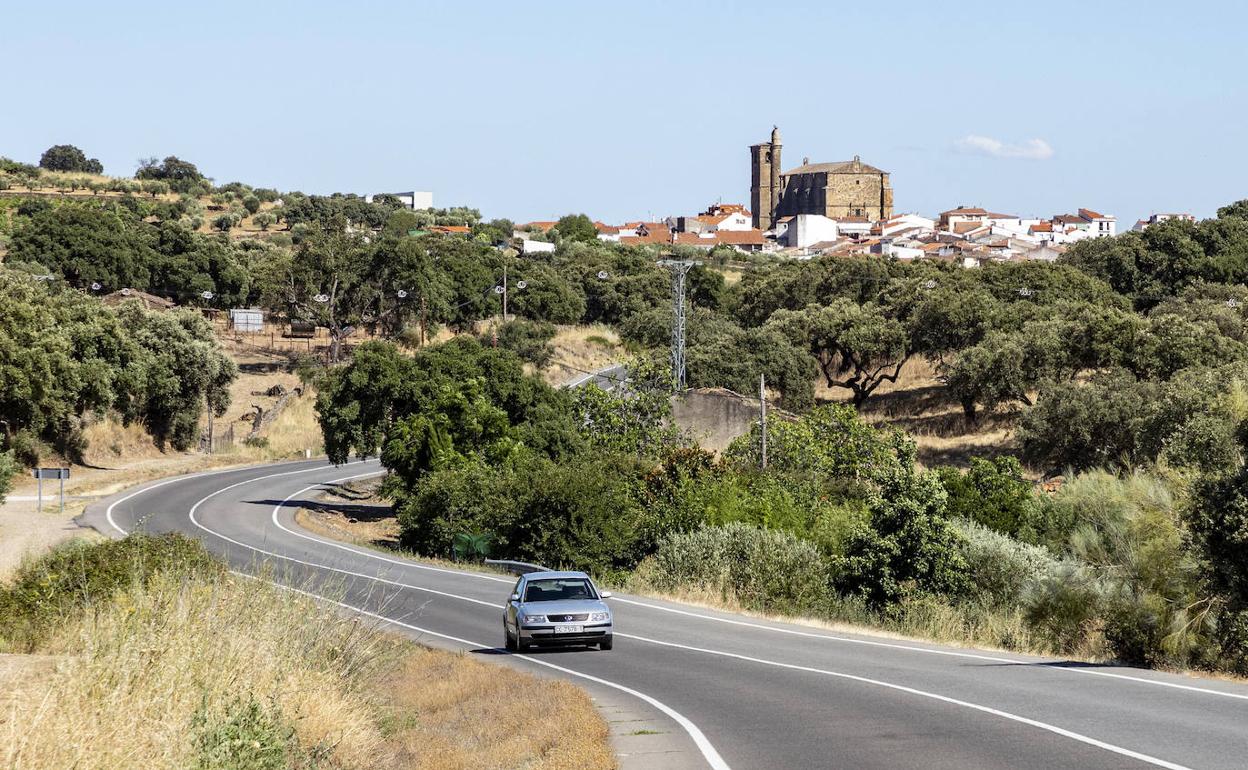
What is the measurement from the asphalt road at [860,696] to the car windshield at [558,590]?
875 millimetres

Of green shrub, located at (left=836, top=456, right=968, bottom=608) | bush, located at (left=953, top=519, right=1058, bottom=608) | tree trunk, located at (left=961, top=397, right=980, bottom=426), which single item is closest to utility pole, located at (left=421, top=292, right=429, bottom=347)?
tree trunk, located at (left=961, top=397, right=980, bottom=426)

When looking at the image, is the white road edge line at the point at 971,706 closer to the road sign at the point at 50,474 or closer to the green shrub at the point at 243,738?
the green shrub at the point at 243,738

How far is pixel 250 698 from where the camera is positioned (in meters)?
11.9

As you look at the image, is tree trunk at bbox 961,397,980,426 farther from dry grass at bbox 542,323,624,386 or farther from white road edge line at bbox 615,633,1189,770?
white road edge line at bbox 615,633,1189,770

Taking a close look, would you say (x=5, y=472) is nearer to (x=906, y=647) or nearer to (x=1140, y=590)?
(x=906, y=647)

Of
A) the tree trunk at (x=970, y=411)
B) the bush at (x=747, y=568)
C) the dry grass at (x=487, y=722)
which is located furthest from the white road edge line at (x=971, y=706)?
the tree trunk at (x=970, y=411)

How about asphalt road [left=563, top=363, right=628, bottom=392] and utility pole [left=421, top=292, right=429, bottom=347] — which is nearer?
asphalt road [left=563, top=363, right=628, bottom=392]

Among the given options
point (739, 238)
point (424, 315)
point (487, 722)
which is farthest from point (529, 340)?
point (739, 238)

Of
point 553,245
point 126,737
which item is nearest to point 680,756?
point 126,737

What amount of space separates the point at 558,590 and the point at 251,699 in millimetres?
10941

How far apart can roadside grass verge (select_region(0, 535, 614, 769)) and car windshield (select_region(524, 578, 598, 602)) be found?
352 cm

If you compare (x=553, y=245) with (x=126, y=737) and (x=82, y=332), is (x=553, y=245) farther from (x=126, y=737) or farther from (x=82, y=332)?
(x=126, y=737)

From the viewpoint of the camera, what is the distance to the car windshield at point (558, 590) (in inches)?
880

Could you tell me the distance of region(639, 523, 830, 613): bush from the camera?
30172 mm
